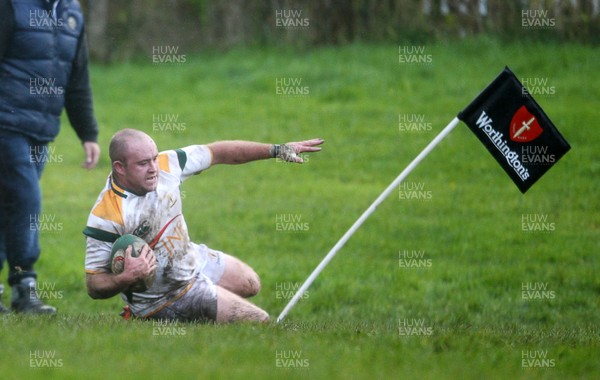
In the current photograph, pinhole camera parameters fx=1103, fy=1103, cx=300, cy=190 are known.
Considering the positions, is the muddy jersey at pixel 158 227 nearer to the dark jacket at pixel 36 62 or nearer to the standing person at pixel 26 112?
the standing person at pixel 26 112

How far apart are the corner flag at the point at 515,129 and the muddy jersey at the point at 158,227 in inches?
81.3

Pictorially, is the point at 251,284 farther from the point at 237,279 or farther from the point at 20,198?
the point at 20,198

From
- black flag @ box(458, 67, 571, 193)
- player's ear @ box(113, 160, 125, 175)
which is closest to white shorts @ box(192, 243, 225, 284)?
player's ear @ box(113, 160, 125, 175)

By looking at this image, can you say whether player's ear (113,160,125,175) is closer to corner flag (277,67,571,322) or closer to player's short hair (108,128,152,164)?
player's short hair (108,128,152,164)

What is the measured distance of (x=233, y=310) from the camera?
26.5 feet

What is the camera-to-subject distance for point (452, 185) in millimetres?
14211

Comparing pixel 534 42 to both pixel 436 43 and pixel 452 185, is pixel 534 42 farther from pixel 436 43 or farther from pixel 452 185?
pixel 452 185

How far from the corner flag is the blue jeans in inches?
137

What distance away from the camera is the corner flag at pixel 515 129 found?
26.5ft

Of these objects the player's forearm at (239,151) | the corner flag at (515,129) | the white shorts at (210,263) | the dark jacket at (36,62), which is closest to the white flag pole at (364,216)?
the corner flag at (515,129)

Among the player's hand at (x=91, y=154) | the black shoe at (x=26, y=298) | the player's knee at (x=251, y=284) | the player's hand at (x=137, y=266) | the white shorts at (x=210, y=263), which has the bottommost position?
the black shoe at (x=26, y=298)

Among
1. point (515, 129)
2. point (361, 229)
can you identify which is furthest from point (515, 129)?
point (361, 229)

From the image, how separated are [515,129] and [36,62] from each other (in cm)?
389

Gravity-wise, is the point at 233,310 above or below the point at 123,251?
below
